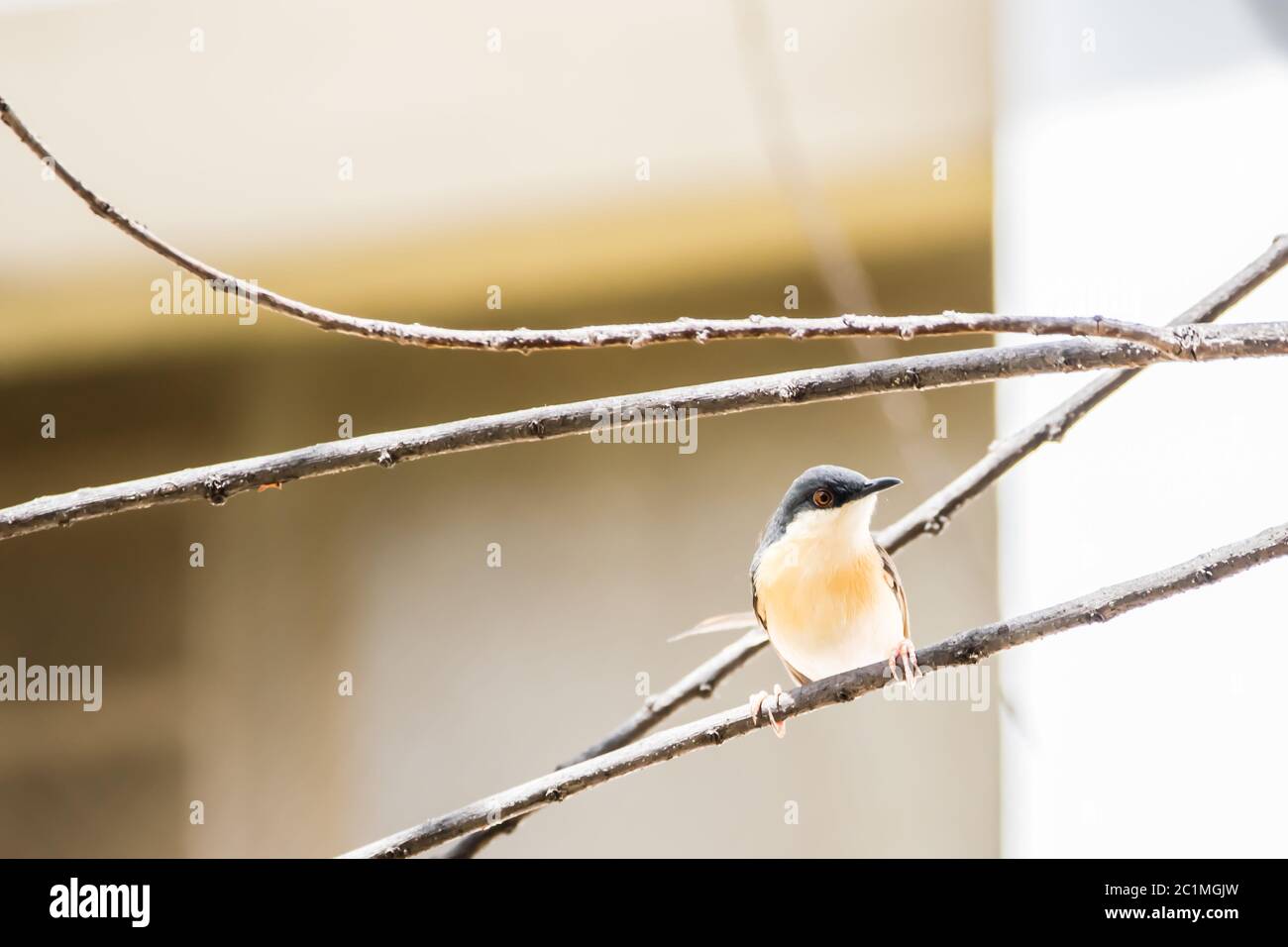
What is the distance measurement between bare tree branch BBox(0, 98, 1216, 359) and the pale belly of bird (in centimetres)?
49

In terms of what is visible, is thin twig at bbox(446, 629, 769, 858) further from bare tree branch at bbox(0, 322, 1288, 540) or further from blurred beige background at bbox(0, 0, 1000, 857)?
blurred beige background at bbox(0, 0, 1000, 857)

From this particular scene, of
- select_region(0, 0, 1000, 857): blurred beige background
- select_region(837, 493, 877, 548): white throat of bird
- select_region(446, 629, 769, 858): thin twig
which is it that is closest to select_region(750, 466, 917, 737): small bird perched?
select_region(837, 493, 877, 548): white throat of bird

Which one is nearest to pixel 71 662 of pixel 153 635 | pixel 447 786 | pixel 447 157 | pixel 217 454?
pixel 153 635

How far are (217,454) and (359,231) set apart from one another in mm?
897

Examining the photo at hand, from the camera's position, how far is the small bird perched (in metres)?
0.94

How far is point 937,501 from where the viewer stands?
84 cm

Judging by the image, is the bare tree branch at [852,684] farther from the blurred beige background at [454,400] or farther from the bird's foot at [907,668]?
the blurred beige background at [454,400]

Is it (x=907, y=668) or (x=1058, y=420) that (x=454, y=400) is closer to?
(x=1058, y=420)

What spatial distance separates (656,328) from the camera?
19.4 inches

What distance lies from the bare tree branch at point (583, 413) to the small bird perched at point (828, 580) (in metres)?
0.44

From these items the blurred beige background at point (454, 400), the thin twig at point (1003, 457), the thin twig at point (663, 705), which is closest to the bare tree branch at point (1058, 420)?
the thin twig at point (1003, 457)

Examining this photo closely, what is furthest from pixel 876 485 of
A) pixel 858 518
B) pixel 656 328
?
pixel 656 328

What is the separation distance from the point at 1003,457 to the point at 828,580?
0.22m

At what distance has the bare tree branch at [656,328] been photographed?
1.50 ft
